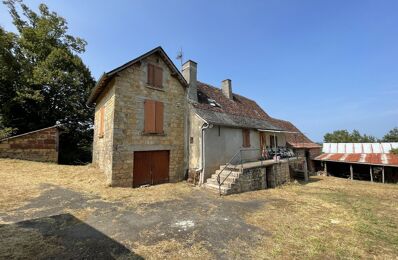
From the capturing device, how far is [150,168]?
37.4ft

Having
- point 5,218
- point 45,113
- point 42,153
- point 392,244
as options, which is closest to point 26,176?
point 42,153

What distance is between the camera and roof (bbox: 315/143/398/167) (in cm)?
1919

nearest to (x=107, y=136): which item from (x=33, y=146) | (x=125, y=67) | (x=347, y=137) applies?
(x=125, y=67)

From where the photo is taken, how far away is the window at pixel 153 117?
11281 mm

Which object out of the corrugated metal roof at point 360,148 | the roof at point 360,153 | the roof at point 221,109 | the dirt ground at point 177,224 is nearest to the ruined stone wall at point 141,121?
the roof at point 221,109

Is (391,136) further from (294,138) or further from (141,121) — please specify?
(141,121)

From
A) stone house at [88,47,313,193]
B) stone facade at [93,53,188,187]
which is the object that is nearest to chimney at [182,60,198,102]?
stone house at [88,47,313,193]

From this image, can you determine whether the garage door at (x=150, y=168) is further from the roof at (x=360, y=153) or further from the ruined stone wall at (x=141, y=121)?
the roof at (x=360, y=153)

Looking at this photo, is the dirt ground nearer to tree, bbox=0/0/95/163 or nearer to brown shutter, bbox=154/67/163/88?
brown shutter, bbox=154/67/163/88

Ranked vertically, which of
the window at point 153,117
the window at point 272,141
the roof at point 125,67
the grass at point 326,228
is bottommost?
the grass at point 326,228

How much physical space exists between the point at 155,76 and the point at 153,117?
251 centimetres

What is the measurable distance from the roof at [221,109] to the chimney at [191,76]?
0.64 metres

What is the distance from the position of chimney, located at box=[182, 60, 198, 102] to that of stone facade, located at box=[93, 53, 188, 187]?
497mm

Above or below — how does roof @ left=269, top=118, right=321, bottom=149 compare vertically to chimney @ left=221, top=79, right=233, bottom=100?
below
